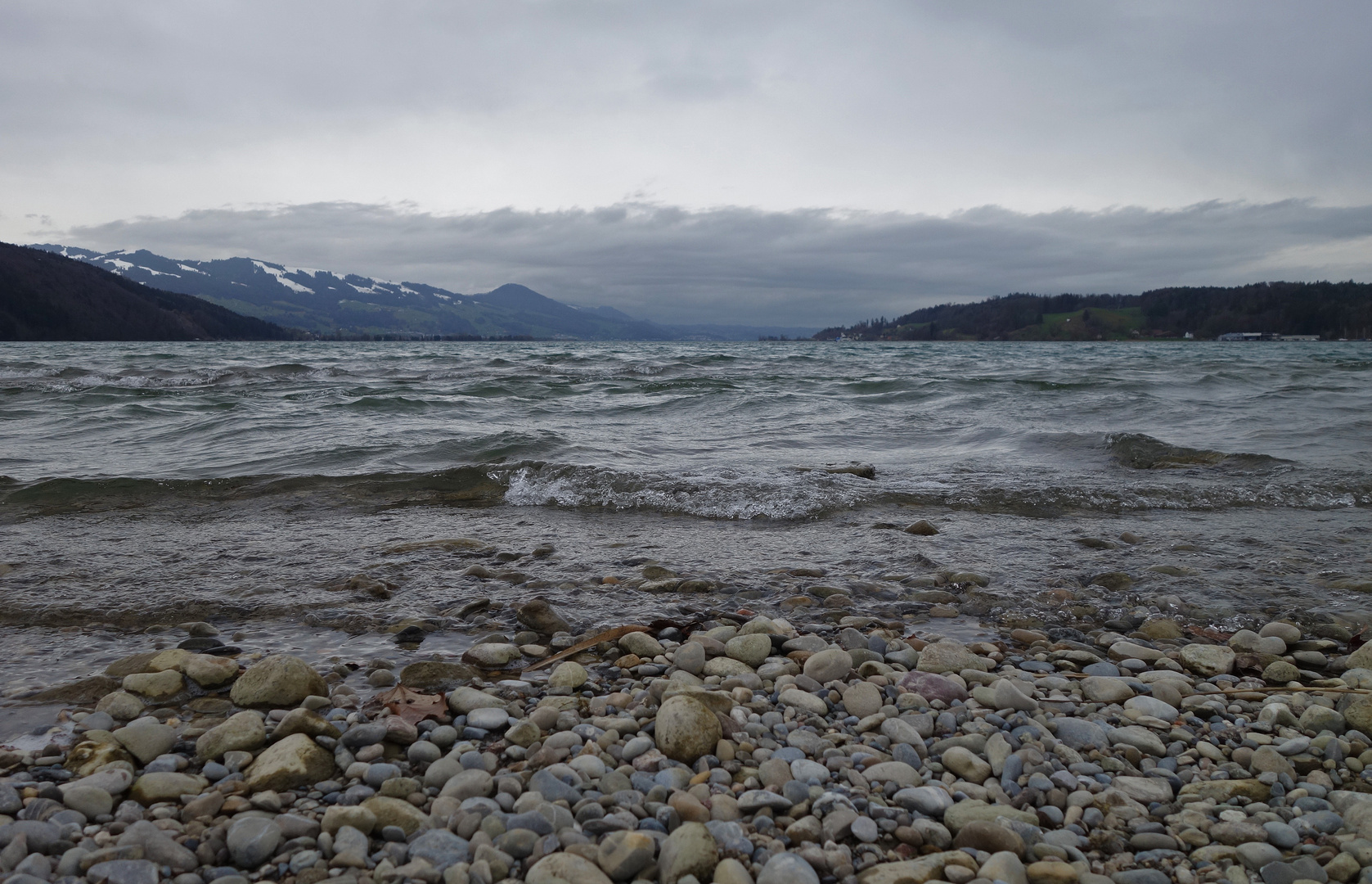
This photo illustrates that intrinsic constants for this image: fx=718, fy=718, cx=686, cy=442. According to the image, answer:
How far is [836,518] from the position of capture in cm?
650

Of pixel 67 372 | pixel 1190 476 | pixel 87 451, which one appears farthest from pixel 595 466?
pixel 67 372

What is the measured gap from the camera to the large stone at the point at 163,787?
2.33m

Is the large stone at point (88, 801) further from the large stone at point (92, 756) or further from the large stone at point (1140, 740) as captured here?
the large stone at point (1140, 740)

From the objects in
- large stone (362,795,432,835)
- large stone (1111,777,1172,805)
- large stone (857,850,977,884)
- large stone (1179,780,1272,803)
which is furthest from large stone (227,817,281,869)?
large stone (1179,780,1272,803)

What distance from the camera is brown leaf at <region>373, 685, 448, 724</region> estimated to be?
288 cm

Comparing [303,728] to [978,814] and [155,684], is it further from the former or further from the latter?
[978,814]

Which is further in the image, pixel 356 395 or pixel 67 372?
pixel 67 372

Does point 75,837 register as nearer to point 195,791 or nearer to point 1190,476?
point 195,791

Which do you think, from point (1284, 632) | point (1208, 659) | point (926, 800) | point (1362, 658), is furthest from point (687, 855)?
point (1284, 632)

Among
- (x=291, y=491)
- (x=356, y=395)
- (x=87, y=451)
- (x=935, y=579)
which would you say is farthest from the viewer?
(x=356, y=395)

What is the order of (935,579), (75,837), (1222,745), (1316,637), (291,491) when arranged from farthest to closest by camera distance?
(291,491)
(935,579)
(1316,637)
(1222,745)
(75,837)

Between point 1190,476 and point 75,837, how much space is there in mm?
9505

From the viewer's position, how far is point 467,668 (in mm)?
3379

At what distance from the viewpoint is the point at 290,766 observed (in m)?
2.45
